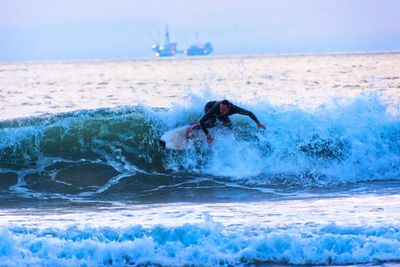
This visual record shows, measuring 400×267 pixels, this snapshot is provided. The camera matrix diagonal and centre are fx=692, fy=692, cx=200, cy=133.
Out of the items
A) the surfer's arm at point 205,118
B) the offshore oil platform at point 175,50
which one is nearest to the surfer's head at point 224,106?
the surfer's arm at point 205,118

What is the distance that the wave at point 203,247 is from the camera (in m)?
7.25

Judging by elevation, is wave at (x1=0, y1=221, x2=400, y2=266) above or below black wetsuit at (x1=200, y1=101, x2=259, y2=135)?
below

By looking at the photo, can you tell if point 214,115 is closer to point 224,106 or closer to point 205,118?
point 205,118

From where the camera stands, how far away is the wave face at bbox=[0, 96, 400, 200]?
13.6 meters

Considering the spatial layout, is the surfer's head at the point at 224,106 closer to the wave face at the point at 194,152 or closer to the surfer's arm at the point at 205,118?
the surfer's arm at the point at 205,118

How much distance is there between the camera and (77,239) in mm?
7656

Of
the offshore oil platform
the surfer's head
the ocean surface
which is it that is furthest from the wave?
the offshore oil platform

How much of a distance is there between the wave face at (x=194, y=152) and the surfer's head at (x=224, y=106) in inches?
32.0

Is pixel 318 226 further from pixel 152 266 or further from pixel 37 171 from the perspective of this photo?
pixel 37 171

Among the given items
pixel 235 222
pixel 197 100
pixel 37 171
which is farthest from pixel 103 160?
pixel 235 222

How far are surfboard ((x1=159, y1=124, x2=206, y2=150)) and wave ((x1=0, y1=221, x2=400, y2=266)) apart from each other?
6.66m

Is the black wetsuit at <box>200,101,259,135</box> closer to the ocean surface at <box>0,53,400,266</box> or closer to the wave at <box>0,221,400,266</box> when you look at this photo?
the ocean surface at <box>0,53,400,266</box>

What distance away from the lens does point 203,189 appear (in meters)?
12.9

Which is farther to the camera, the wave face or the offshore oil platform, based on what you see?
the offshore oil platform
